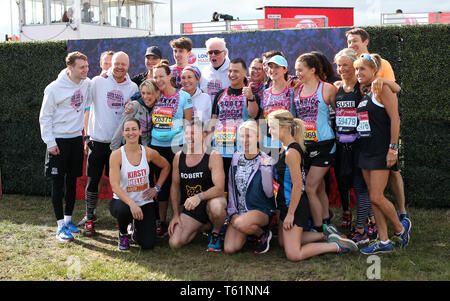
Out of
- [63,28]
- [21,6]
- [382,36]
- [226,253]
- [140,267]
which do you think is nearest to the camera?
[140,267]

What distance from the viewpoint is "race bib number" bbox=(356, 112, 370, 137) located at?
13.8ft

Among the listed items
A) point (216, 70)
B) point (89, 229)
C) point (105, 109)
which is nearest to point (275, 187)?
point (216, 70)

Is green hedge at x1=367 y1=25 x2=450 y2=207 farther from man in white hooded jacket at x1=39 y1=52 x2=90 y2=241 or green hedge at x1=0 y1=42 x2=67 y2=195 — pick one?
green hedge at x1=0 y1=42 x2=67 y2=195

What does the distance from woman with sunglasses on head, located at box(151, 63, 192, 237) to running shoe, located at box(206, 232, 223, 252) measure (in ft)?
2.72

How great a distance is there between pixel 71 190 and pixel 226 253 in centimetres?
201

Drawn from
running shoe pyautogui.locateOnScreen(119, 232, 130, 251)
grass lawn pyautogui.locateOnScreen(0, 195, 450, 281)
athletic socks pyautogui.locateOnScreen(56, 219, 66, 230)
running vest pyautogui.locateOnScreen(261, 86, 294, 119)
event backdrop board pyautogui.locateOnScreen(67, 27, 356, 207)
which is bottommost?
grass lawn pyautogui.locateOnScreen(0, 195, 450, 281)

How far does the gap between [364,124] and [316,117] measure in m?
0.51

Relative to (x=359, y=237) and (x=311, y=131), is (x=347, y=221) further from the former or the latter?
(x=311, y=131)

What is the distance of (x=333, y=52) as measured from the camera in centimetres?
629

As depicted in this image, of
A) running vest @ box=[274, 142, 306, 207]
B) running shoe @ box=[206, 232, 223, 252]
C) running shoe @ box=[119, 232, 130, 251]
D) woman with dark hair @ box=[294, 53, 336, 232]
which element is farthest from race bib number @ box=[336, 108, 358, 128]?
running shoe @ box=[119, 232, 130, 251]

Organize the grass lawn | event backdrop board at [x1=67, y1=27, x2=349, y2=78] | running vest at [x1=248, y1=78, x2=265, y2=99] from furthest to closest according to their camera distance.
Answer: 1. event backdrop board at [x1=67, y1=27, x2=349, y2=78]
2. running vest at [x1=248, y1=78, x2=265, y2=99]
3. the grass lawn

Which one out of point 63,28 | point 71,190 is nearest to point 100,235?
point 71,190

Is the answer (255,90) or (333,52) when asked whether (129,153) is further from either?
(333,52)

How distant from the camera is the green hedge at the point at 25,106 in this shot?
760cm
